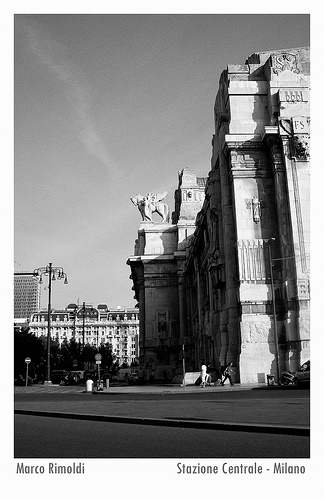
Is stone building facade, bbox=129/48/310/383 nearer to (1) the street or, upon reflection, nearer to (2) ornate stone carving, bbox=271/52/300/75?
(2) ornate stone carving, bbox=271/52/300/75

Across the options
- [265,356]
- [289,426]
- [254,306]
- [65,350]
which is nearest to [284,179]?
[254,306]

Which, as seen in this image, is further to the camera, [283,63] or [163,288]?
[163,288]

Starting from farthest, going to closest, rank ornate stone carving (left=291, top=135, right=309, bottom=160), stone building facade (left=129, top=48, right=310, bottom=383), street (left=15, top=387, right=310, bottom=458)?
1. ornate stone carving (left=291, top=135, right=309, bottom=160)
2. stone building facade (left=129, top=48, right=310, bottom=383)
3. street (left=15, top=387, right=310, bottom=458)

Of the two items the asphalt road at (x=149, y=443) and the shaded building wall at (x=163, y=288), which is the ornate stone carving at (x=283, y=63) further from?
the asphalt road at (x=149, y=443)

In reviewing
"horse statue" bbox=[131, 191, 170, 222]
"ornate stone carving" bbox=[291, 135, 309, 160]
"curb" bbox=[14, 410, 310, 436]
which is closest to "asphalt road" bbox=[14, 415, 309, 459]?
"curb" bbox=[14, 410, 310, 436]

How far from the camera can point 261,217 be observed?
125 feet

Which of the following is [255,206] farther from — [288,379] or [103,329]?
[103,329]

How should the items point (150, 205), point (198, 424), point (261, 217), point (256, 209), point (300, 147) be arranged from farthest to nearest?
→ point (150, 205), point (261, 217), point (256, 209), point (300, 147), point (198, 424)

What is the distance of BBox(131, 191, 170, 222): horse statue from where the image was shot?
2890 inches

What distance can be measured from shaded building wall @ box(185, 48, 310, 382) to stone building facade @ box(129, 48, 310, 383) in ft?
0.22

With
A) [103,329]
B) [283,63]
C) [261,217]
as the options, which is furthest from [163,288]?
[103,329]
